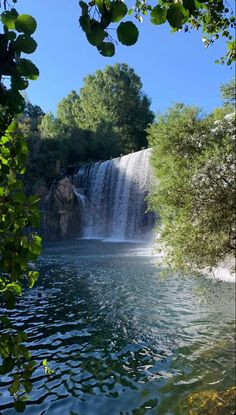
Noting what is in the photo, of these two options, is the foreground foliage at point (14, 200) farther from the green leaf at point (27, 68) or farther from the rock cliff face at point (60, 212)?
the rock cliff face at point (60, 212)

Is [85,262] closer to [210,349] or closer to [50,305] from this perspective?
[50,305]

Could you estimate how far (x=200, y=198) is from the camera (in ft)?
32.6

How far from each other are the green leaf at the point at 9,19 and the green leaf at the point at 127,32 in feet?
1.21

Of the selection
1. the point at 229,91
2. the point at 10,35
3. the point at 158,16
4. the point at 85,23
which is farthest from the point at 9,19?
the point at 229,91

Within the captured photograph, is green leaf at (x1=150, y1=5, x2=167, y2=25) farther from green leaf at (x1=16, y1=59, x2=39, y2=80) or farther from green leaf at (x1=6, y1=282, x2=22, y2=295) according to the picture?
green leaf at (x1=6, y1=282, x2=22, y2=295)

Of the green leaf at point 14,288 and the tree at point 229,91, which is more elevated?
the tree at point 229,91

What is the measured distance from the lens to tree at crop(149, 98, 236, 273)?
32.2 ft

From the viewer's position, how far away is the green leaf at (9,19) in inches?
53.9

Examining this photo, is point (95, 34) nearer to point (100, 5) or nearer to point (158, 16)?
point (100, 5)

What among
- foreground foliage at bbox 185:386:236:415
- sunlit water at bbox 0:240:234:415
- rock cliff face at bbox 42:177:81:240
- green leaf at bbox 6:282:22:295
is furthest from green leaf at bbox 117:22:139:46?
rock cliff face at bbox 42:177:81:240

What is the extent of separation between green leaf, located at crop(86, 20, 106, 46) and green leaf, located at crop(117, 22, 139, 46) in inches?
3.4

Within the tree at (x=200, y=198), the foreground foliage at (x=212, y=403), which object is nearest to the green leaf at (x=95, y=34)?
the foreground foliage at (x=212, y=403)

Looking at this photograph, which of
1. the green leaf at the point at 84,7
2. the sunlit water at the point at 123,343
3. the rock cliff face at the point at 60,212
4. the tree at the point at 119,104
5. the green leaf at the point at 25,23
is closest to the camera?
the green leaf at the point at 25,23

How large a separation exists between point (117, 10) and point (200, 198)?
8717 millimetres
